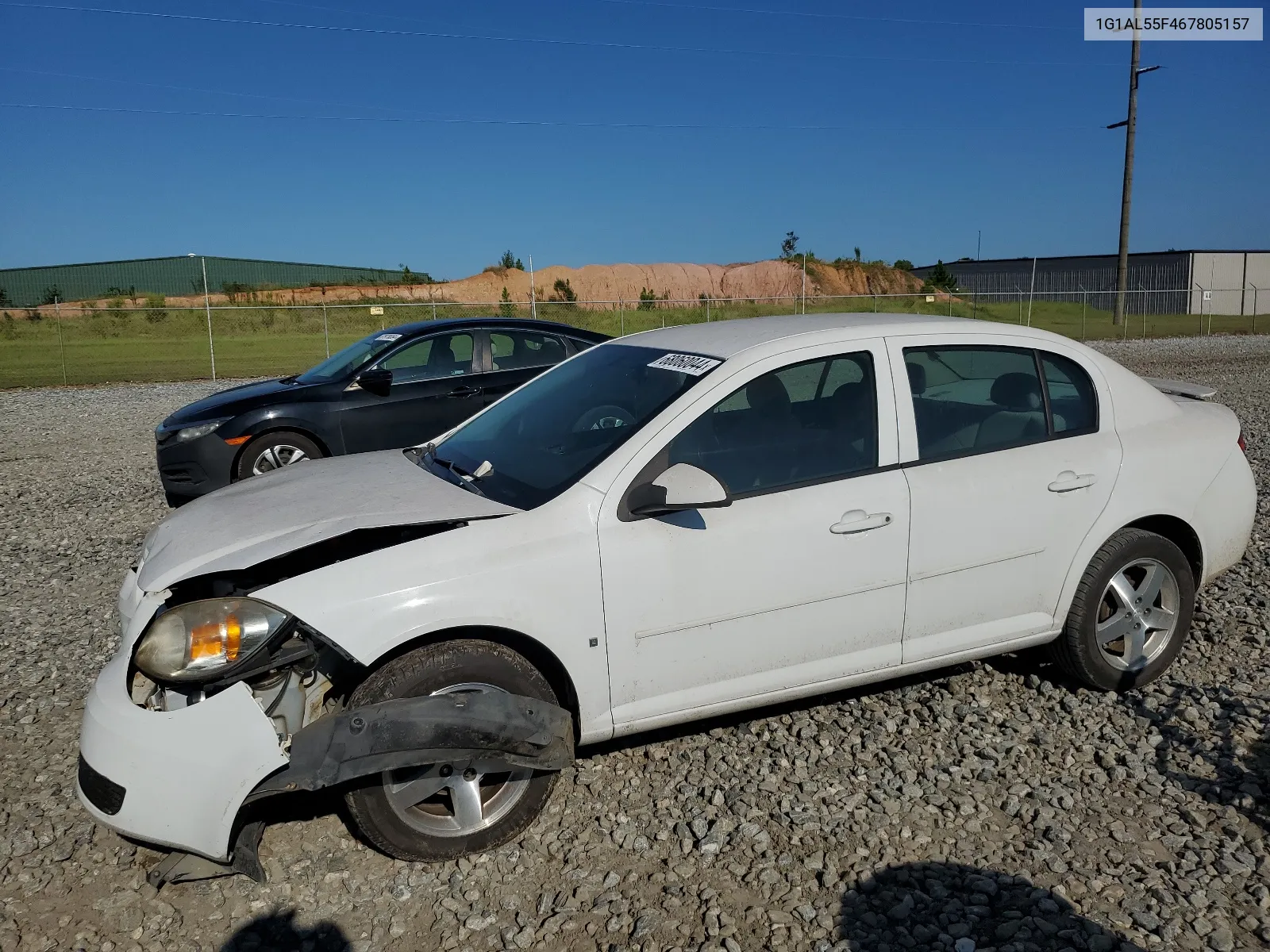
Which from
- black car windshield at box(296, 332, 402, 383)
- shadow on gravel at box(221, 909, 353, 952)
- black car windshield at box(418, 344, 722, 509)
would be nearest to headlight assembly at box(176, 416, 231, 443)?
black car windshield at box(296, 332, 402, 383)

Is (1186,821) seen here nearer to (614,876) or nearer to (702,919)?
(702,919)

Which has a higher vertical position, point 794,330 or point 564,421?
point 794,330

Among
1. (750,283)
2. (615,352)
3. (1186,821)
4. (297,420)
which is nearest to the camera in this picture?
(1186,821)

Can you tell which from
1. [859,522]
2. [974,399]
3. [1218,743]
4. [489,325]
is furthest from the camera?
[489,325]

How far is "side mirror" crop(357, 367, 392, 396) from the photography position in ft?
29.1

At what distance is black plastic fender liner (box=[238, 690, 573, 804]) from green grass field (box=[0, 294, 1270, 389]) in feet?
74.6

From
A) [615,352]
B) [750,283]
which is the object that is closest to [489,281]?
[750,283]

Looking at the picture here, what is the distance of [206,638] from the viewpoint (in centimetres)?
300

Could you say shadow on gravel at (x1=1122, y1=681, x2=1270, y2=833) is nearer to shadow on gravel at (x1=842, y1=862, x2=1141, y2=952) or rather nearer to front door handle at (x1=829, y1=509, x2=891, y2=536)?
shadow on gravel at (x1=842, y1=862, x2=1141, y2=952)

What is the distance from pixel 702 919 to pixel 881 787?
40.8 inches

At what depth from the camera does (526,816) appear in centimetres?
336

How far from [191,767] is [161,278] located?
55.8 metres

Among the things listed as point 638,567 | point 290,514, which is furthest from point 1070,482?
point 290,514

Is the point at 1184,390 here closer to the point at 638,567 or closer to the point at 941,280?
the point at 638,567
